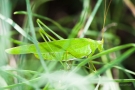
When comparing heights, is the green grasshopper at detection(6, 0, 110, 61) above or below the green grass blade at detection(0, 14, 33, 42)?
below

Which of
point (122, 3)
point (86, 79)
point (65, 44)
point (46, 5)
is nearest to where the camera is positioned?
point (86, 79)

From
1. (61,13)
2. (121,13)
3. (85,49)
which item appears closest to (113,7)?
(121,13)

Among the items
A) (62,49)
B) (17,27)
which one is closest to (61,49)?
(62,49)

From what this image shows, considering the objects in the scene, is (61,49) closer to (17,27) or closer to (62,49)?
(62,49)

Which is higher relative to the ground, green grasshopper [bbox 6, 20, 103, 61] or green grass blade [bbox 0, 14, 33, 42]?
green grass blade [bbox 0, 14, 33, 42]

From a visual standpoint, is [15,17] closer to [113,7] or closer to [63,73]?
[113,7]

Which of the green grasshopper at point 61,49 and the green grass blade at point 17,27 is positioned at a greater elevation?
the green grass blade at point 17,27
